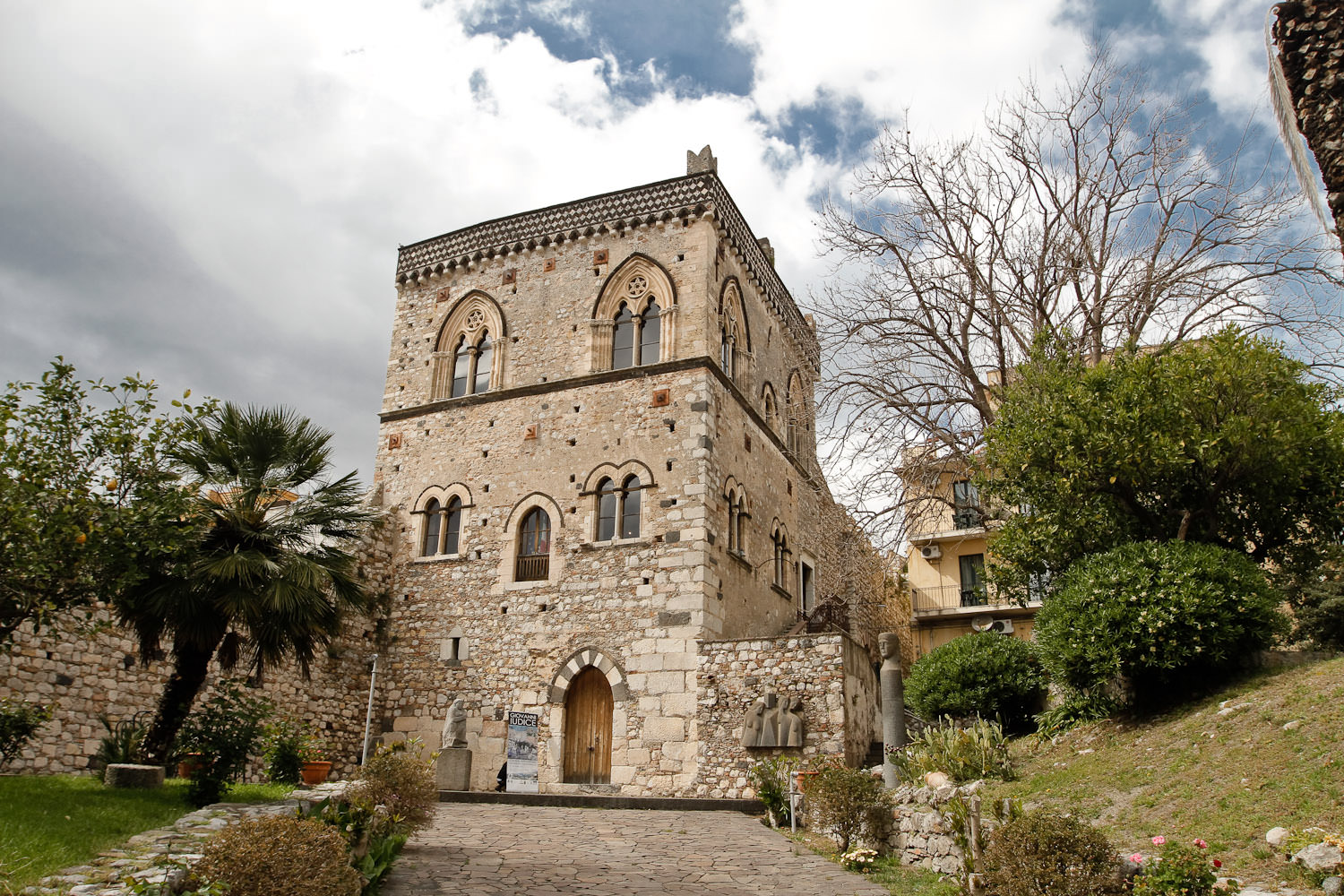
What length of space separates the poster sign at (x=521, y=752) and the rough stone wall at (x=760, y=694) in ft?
9.61

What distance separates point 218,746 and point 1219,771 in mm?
9476

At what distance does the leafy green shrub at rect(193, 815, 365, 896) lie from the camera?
5.29 meters

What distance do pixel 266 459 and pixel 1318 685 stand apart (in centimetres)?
1208

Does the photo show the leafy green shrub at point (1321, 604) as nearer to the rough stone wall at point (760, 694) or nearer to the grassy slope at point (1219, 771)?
the grassy slope at point (1219, 771)

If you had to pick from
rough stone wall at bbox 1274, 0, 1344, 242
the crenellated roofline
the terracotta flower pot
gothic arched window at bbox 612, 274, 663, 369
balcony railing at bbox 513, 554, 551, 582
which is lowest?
the terracotta flower pot

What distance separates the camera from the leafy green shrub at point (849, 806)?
964cm

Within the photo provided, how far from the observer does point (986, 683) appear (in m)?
14.4

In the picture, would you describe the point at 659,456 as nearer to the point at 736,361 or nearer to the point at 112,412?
the point at 736,361

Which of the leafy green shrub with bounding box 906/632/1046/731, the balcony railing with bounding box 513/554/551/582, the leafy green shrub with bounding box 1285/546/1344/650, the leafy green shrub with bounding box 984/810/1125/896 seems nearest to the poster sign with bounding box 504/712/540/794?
the balcony railing with bounding box 513/554/551/582

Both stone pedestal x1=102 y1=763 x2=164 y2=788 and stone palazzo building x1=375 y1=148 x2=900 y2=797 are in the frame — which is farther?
stone palazzo building x1=375 y1=148 x2=900 y2=797

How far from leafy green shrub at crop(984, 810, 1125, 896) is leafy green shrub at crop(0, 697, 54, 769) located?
32.1 ft

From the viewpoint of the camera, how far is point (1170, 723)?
33.5 ft

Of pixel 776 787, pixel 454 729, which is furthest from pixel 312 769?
pixel 776 787

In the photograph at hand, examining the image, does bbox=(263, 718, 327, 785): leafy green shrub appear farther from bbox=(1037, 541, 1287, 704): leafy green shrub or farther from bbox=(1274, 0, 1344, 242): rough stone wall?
bbox=(1274, 0, 1344, 242): rough stone wall
